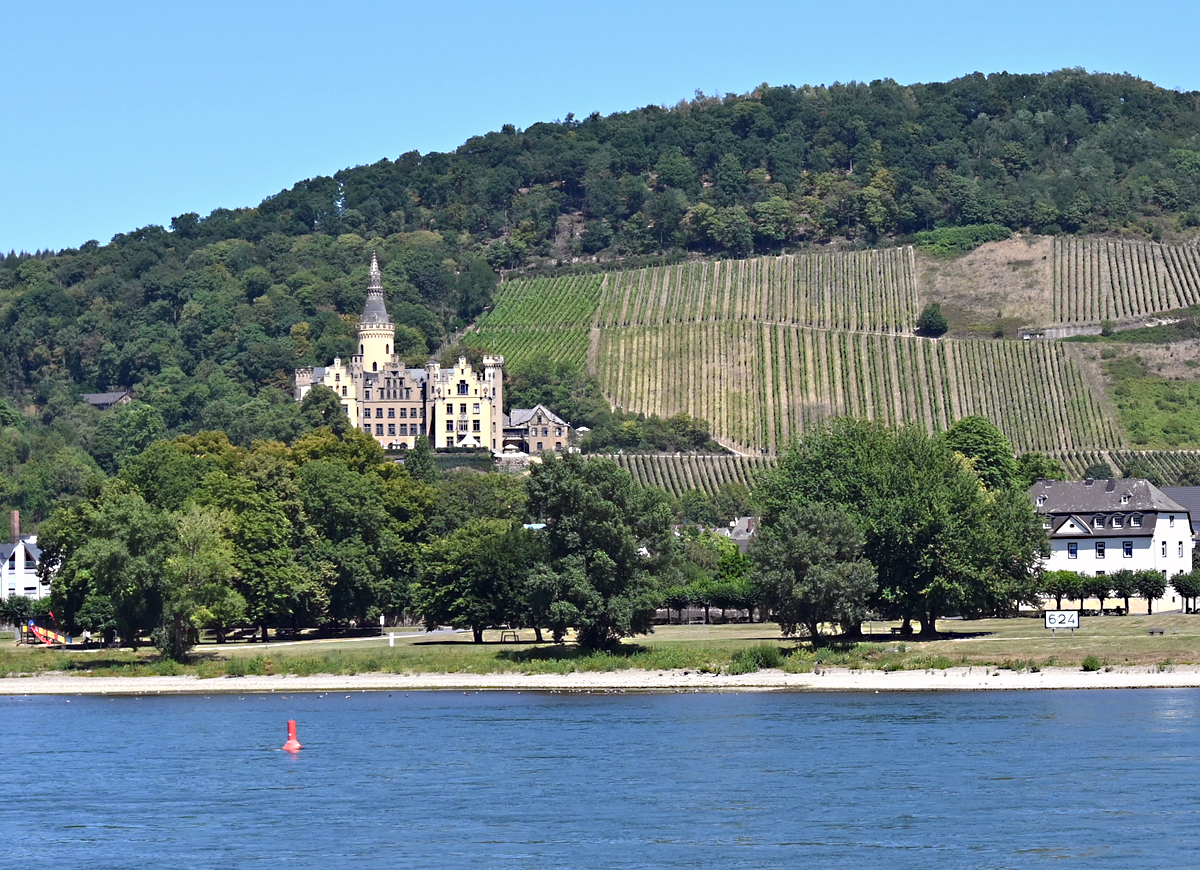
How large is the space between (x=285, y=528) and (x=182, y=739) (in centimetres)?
3357

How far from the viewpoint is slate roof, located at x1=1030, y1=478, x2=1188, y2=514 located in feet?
379

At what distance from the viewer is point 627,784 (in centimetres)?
5884

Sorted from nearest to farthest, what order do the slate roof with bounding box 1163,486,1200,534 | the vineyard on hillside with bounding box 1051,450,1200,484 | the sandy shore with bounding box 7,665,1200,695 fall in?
the sandy shore with bounding box 7,665,1200,695, the slate roof with bounding box 1163,486,1200,534, the vineyard on hillside with bounding box 1051,450,1200,484

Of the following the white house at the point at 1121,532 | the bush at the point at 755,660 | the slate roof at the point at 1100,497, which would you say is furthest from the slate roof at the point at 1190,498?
the bush at the point at 755,660

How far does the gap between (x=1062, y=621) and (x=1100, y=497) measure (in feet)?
94.7

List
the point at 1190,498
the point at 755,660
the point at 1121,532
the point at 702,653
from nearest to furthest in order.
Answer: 1. the point at 755,660
2. the point at 702,653
3. the point at 1121,532
4. the point at 1190,498

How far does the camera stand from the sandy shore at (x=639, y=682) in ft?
259

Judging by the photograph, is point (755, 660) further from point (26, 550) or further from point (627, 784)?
point (26, 550)

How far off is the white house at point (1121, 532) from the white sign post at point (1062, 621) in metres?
22.4

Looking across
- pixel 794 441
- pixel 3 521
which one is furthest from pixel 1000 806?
pixel 3 521

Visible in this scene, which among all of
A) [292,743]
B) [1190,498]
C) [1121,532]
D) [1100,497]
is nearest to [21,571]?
[1100,497]

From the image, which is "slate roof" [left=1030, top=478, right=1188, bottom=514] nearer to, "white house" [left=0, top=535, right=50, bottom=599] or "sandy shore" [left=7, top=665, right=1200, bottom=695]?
"sandy shore" [left=7, top=665, right=1200, bottom=695]

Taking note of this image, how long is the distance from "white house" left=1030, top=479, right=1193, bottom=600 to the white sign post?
22.4m

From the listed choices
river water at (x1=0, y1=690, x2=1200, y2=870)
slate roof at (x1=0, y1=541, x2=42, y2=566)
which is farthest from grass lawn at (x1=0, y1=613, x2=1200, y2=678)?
slate roof at (x1=0, y1=541, x2=42, y2=566)
